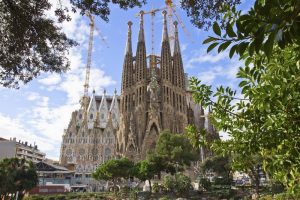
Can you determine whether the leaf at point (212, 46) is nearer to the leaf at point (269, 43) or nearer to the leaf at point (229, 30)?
the leaf at point (229, 30)

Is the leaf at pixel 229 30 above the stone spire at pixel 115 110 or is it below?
below

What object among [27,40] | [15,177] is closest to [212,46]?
[27,40]

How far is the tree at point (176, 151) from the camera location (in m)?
44.8

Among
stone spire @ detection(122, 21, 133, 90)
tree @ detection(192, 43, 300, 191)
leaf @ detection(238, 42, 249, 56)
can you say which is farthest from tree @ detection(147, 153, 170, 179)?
leaf @ detection(238, 42, 249, 56)

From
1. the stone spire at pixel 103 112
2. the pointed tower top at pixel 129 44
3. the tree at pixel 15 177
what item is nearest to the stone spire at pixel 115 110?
the stone spire at pixel 103 112

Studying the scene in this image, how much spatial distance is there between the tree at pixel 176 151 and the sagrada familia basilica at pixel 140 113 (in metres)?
12.3

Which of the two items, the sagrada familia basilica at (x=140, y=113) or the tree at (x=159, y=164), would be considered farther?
the sagrada familia basilica at (x=140, y=113)

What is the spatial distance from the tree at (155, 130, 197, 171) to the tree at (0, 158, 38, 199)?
1848cm

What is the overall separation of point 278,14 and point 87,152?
85363 millimetres

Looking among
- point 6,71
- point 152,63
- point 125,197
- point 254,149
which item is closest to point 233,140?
point 254,149

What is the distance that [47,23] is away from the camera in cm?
855

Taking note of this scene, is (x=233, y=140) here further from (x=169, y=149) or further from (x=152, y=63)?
A: (x=152, y=63)

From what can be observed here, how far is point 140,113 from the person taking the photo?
223 feet

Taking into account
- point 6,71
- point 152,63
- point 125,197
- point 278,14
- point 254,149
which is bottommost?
point 125,197
